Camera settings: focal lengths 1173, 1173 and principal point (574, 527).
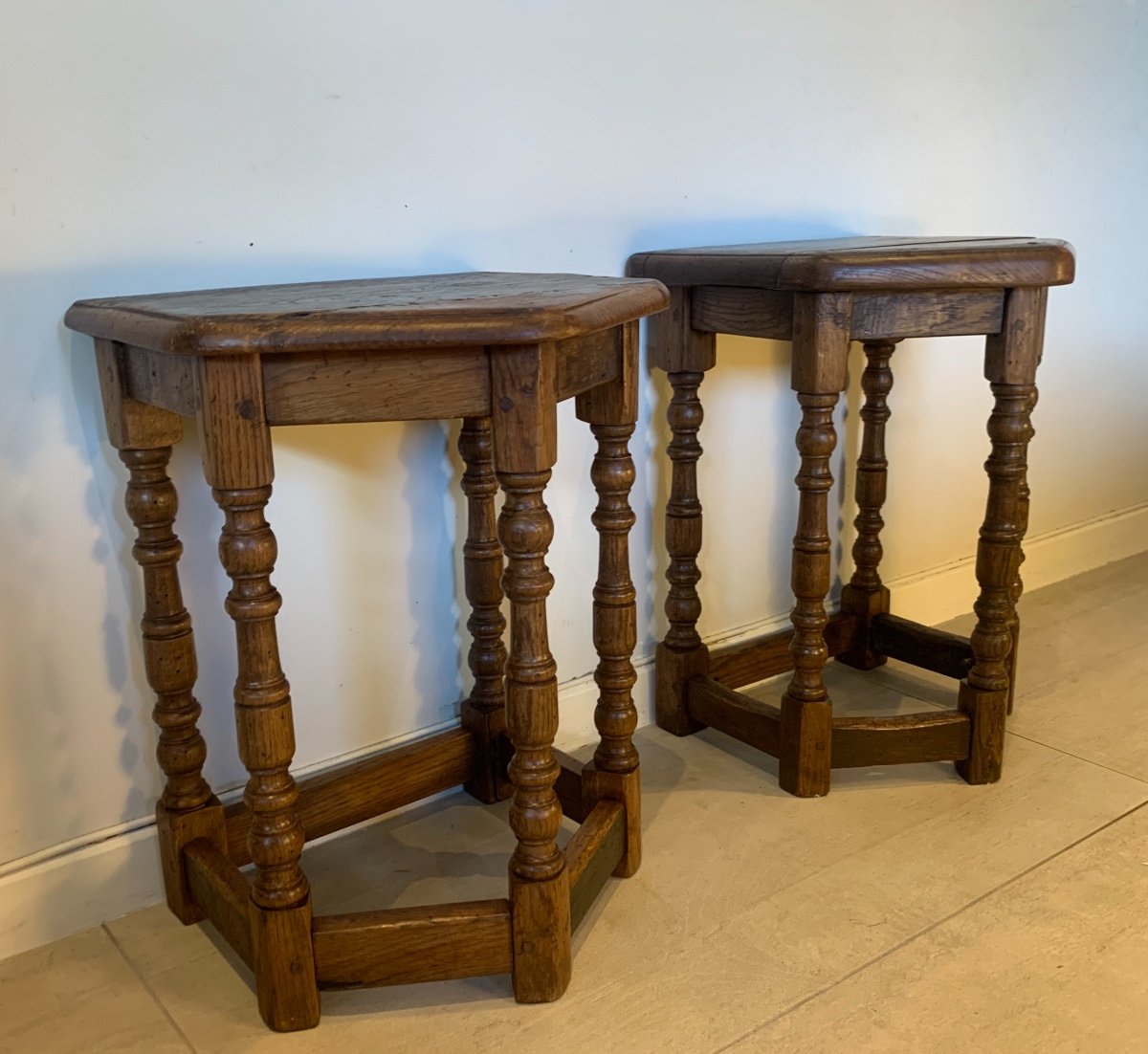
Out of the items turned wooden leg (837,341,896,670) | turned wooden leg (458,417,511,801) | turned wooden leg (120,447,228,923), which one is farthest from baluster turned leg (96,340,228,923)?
turned wooden leg (837,341,896,670)

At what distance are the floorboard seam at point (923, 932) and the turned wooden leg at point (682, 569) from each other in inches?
23.9

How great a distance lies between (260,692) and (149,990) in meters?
0.45

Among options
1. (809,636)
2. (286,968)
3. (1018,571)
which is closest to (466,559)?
(809,636)

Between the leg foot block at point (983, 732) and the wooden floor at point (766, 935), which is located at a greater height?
the leg foot block at point (983, 732)

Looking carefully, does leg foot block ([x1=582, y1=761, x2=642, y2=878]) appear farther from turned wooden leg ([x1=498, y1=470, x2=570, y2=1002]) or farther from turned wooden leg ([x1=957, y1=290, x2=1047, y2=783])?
turned wooden leg ([x1=957, y1=290, x2=1047, y2=783])

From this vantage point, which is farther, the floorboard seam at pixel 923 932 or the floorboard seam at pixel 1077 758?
the floorboard seam at pixel 1077 758

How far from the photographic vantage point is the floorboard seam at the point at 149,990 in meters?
1.29

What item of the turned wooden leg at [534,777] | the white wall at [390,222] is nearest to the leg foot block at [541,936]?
the turned wooden leg at [534,777]

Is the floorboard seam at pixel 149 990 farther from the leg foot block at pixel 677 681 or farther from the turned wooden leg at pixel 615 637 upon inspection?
the leg foot block at pixel 677 681

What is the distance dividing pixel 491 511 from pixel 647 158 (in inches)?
24.8

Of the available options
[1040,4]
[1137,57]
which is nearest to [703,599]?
[1040,4]

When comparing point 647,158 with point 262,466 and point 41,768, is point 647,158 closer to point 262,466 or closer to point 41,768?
point 262,466

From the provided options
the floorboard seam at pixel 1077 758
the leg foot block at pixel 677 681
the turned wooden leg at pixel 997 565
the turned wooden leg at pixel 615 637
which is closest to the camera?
the turned wooden leg at pixel 615 637

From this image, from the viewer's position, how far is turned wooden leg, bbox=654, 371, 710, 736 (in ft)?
6.17
